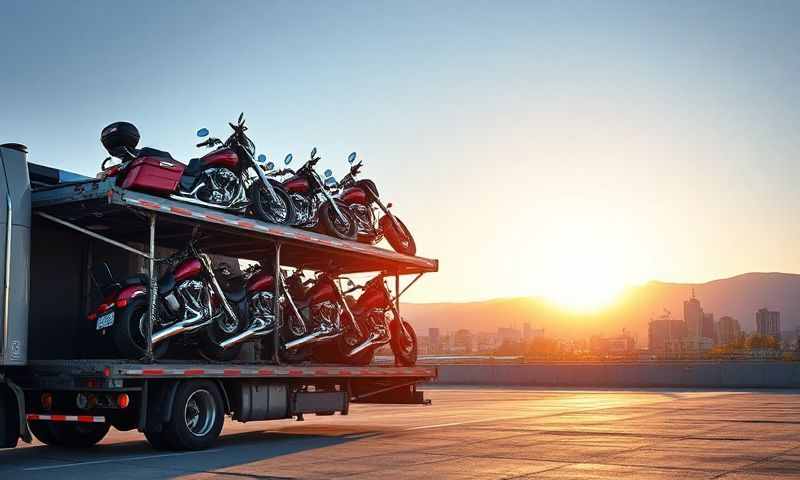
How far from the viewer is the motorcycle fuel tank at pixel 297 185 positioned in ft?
53.2

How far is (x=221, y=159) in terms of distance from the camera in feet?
46.7

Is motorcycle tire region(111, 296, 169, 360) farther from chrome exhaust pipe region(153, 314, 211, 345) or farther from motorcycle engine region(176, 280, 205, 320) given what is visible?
motorcycle engine region(176, 280, 205, 320)

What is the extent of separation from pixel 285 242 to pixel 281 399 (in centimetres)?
236

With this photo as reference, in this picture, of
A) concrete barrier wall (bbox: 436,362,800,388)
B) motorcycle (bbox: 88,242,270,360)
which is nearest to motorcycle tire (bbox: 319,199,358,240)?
motorcycle (bbox: 88,242,270,360)

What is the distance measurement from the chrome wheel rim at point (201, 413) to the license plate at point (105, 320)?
4.80ft

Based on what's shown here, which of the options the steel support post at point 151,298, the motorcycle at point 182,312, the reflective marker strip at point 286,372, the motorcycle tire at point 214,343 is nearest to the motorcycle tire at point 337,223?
the motorcycle at point 182,312

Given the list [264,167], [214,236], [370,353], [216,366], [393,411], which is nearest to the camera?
[216,366]

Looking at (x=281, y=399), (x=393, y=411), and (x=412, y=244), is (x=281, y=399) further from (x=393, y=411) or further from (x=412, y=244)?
(x=393, y=411)

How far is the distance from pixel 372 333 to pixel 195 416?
→ 17.6 ft

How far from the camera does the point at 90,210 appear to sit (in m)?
12.2

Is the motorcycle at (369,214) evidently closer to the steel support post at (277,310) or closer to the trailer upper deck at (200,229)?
the trailer upper deck at (200,229)

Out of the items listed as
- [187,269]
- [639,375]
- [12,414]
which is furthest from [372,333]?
[639,375]

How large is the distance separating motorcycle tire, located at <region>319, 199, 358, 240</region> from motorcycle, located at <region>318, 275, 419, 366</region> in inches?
56.4

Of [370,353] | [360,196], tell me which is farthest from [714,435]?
[360,196]
